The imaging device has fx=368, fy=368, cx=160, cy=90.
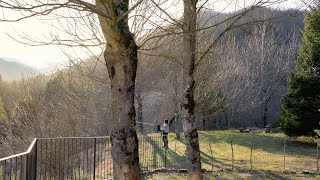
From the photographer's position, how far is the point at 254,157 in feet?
51.8

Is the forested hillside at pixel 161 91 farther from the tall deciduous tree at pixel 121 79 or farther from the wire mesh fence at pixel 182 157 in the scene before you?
the tall deciduous tree at pixel 121 79

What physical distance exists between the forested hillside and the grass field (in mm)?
2108

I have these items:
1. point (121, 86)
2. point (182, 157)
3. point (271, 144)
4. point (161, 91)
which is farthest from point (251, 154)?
point (121, 86)

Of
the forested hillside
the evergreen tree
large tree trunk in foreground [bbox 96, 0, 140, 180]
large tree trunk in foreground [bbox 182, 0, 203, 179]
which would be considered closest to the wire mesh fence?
the evergreen tree

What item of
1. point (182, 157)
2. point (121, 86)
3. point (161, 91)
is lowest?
point (182, 157)

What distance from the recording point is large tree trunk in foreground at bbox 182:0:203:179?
627cm

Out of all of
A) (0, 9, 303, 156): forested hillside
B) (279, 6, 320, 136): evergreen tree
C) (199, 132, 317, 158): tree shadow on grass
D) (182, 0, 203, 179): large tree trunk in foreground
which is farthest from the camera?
(279, 6, 320, 136): evergreen tree

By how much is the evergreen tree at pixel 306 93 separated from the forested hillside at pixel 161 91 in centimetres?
207

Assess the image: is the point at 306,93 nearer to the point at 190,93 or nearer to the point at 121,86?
the point at 190,93

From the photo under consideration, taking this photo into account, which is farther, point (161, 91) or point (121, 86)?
point (161, 91)

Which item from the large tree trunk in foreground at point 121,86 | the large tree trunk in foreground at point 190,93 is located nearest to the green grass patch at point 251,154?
Result: the large tree trunk in foreground at point 190,93

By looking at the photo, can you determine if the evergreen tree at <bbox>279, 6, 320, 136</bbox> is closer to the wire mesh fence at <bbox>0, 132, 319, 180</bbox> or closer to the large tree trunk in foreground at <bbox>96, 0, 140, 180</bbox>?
the wire mesh fence at <bbox>0, 132, 319, 180</bbox>

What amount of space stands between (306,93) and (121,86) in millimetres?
15359

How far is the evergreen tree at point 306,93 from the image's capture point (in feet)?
55.0
